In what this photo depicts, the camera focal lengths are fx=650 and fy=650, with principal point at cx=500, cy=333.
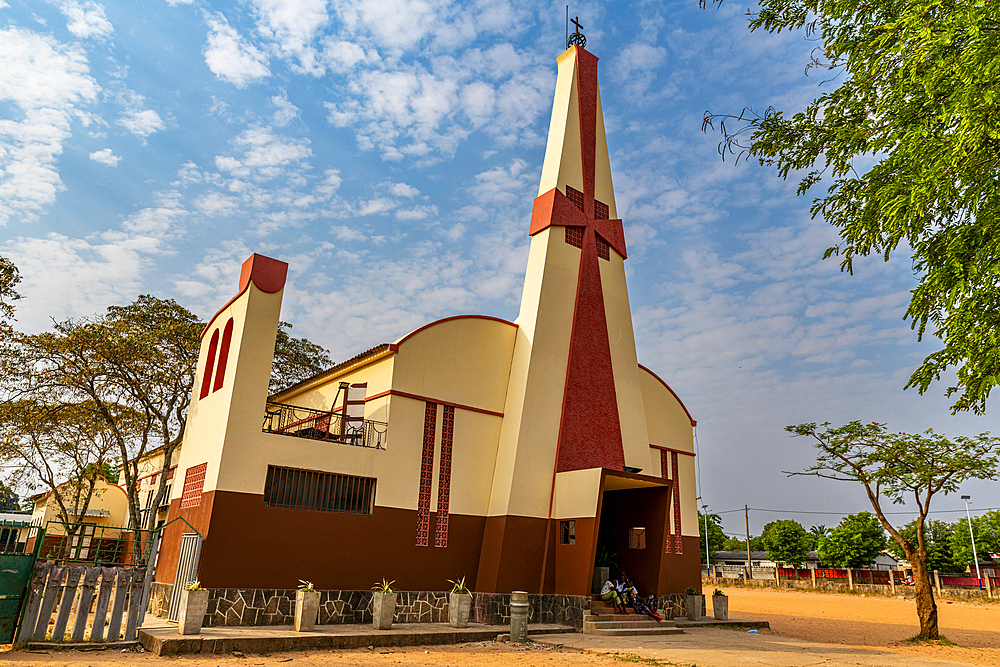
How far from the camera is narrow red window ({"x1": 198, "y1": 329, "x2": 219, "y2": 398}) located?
15.3 m

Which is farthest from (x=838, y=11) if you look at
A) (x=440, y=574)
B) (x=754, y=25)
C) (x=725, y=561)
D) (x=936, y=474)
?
(x=725, y=561)

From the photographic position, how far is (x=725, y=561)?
69.2 metres

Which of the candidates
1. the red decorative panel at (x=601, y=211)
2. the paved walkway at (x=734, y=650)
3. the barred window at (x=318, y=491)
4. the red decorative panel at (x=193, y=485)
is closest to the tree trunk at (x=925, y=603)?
the paved walkway at (x=734, y=650)

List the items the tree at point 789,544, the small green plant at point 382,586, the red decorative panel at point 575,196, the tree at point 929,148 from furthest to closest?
the tree at point 789,544
the red decorative panel at point 575,196
the small green plant at point 382,586
the tree at point 929,148

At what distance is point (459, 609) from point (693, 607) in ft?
25.8

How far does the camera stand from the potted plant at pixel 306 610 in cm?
1178

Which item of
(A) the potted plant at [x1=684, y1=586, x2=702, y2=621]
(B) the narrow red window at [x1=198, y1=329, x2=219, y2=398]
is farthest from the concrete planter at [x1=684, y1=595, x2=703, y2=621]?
(B) the narrow red window at [x1=198, y1=329, x2=219, y2=398]

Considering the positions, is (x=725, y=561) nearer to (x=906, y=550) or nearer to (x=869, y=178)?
(x=906, y=550)

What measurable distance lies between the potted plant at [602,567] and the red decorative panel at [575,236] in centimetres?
833

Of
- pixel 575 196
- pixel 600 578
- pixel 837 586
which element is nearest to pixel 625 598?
pixel 600 578

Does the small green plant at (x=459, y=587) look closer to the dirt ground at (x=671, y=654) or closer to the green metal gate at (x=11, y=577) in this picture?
the dirt ground at (x=671, y=654)

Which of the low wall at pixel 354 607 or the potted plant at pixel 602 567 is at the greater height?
the potted plant at pixel 602 567

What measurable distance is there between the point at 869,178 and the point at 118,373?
798 inches

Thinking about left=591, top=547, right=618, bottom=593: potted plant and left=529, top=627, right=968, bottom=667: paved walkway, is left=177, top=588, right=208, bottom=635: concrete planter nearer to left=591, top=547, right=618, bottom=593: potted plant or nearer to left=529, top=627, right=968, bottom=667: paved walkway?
left=529, top=627, right=968, bottom=667: paved walkway
